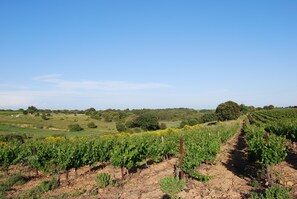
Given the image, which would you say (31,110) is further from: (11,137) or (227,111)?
(227,111)

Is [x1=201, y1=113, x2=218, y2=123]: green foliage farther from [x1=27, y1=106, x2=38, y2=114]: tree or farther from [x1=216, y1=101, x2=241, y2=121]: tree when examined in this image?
[x1=27, y1=106, x2=38, y2=114]: tree

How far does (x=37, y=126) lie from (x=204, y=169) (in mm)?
51573

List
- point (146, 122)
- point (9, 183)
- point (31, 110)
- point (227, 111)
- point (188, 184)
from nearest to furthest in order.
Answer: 1. point (188, 184)
2. point (9, 183)
3. point (146, 122)
4. point (31, 110)
5. point (227, 111)

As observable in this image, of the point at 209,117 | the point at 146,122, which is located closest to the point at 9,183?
the point at 146,122

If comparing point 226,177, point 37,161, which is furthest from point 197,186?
point 37,161

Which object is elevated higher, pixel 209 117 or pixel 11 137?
pixel 209 117

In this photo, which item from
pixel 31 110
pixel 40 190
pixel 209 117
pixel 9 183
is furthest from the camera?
pixel 209 117

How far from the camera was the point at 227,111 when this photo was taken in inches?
3413

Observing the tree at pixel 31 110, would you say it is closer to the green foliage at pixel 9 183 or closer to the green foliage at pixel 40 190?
the green foliage at pixel 9 183

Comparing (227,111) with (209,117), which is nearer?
(209,117)

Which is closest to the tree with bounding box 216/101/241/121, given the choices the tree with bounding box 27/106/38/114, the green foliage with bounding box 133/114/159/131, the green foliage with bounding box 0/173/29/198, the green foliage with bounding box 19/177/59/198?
the green foliage with bounding box 133/114/159/131

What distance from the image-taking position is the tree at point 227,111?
86562 mm

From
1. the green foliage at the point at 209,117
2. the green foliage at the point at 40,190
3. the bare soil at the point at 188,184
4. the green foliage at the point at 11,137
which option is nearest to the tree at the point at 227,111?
the green foliage at the point at 209,117

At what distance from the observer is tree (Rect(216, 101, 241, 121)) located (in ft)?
284
